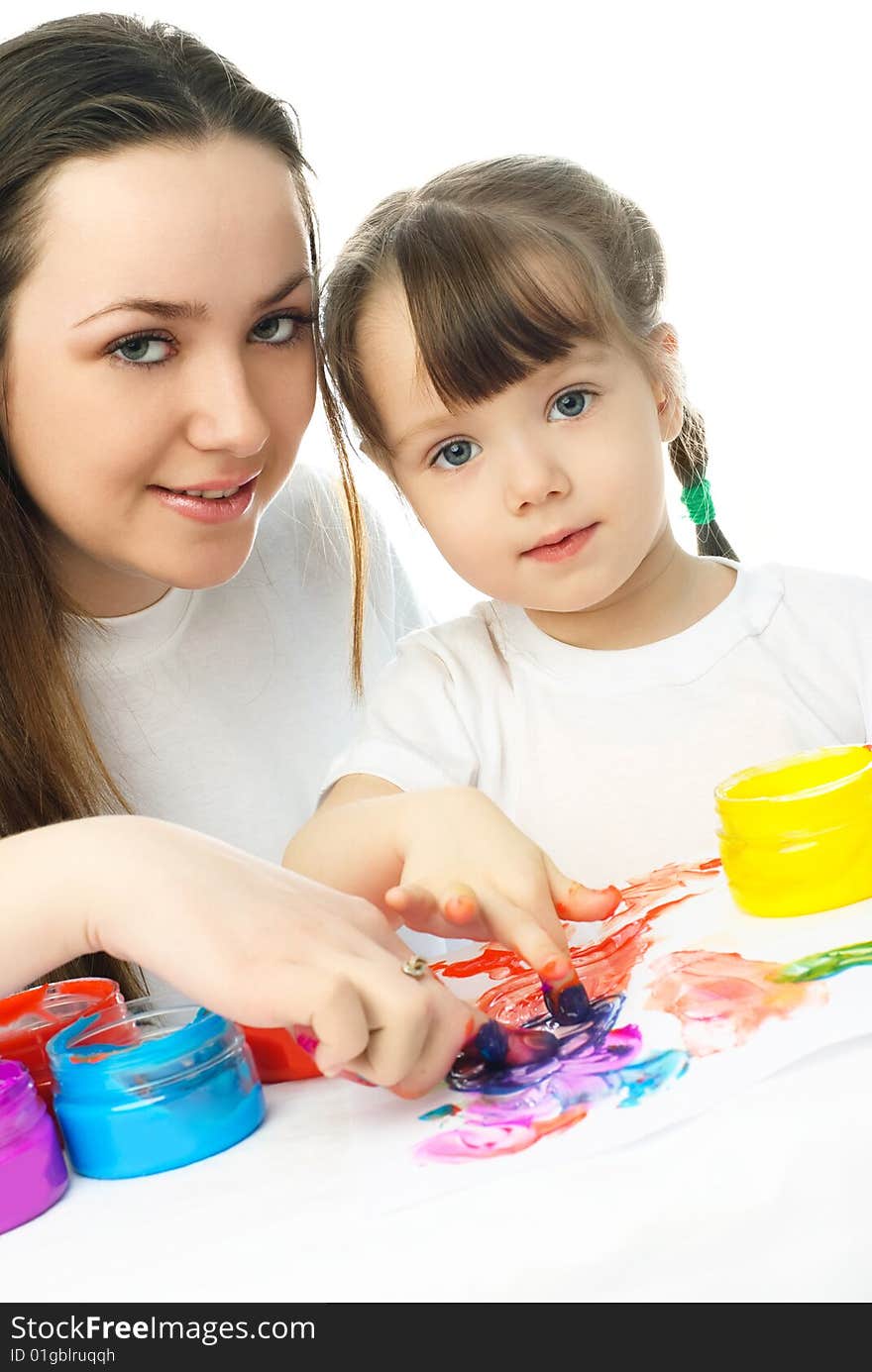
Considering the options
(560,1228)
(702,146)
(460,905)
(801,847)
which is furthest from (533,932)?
(702,146)

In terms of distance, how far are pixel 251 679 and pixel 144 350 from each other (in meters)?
0.49

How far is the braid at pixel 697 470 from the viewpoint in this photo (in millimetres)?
1458

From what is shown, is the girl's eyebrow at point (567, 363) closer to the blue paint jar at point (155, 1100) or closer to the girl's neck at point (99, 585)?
the girl's neck at point (99, 585)

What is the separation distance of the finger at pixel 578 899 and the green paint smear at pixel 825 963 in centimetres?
14

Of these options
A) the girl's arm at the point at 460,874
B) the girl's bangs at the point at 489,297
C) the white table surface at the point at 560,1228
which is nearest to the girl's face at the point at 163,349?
the girl's bangs at the point at 489,297

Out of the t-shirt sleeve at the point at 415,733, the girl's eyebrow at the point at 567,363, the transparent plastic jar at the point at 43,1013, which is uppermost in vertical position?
the girl's eyebrow at the point at 567,363

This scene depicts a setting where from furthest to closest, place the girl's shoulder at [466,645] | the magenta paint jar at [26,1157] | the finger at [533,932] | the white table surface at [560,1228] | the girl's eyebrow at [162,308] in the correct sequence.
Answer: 1. the girl's shoulder at [466,645]
2. the girl's eyebrow at [162,308]
3. the finger at [533,932]
4. the magenta paint jar at [26,1157]
5. the white table surface at [560,1228]

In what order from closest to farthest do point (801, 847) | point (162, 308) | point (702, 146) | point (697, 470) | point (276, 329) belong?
point (801, 847) → point (162, 308) → point (276, 329) → point (697, 470) → point (702, 146)

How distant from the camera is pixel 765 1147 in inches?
22.7

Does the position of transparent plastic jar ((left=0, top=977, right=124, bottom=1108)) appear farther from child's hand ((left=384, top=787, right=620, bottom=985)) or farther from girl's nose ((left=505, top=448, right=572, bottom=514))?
girl's nose ((left=505, top=448, right=572, bottom=514))

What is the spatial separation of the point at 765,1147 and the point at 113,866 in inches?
14.5

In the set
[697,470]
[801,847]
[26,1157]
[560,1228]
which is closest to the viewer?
[560,1228]

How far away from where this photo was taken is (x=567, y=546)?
46.3 inches

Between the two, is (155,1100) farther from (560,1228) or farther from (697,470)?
(697,470)
